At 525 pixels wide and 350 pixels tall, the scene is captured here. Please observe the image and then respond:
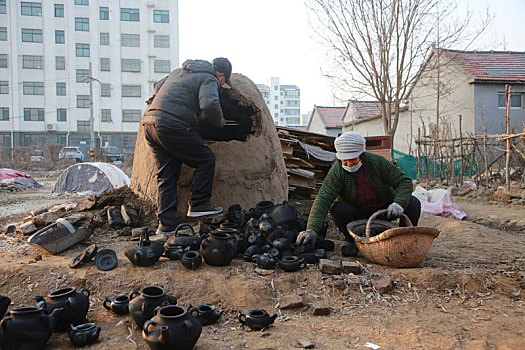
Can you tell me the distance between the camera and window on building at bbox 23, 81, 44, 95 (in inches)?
1435

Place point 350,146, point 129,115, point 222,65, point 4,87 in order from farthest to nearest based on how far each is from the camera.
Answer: point 129,115, point 4,87, point 222,65, point 350,146

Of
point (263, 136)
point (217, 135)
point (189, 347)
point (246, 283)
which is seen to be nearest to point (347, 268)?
point (246, 283)

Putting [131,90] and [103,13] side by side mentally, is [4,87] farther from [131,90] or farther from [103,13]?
[103,13]

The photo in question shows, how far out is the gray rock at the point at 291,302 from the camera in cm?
297

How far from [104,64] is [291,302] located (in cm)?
3975

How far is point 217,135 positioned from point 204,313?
4191 millimetres

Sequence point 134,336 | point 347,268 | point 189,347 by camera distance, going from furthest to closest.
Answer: point 347,268 → point 134,336 → point 189,347

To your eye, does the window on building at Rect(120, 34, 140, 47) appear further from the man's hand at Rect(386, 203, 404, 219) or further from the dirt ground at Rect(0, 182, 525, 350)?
the man's hand at Rect(386, 203, 404, 219)

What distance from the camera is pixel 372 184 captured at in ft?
12.8

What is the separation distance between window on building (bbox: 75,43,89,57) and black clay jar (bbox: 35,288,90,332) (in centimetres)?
3997

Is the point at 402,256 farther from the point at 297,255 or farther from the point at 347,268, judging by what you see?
the point at 297,255

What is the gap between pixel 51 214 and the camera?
209 inches

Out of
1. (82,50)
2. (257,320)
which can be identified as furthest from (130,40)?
(257,320)

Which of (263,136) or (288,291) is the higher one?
→ (263,136)
